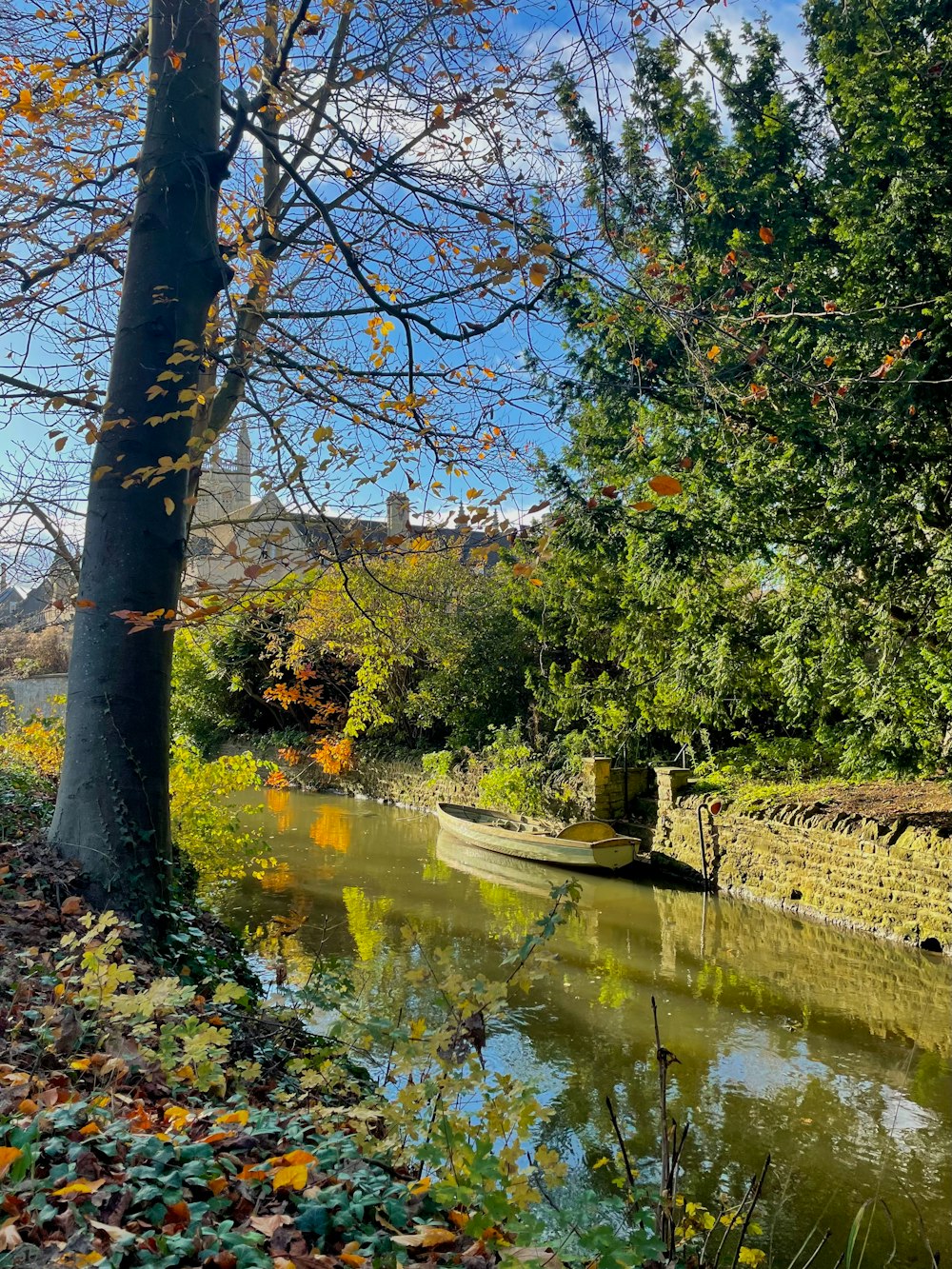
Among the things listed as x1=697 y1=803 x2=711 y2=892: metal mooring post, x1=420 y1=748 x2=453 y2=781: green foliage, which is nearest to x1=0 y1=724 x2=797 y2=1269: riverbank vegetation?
x1=697 y1=803 x2=711 y2=892: metal mooring post

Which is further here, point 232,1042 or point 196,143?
point 196,143

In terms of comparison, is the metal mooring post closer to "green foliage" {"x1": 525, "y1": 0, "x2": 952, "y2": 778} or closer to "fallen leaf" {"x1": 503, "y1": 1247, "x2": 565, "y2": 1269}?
"green foliage" {"x1": 525, "y1": 0, "x2": 952, "y2": 778}

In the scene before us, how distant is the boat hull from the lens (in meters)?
12.1

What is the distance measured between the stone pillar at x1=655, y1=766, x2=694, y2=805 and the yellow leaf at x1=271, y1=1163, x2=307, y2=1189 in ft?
37.6

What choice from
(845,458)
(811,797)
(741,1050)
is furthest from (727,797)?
(741,1050)

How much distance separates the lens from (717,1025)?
279 inches

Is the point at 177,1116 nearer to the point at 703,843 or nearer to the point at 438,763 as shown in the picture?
the point at 703,843

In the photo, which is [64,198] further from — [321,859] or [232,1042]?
[321,859]

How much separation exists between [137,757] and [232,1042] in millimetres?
1513

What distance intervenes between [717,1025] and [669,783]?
611 cm

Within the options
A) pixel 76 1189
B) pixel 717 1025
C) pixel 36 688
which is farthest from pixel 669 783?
pixel 36 688

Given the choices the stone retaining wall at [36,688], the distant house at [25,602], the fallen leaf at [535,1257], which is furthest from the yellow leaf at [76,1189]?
the stone retaining wall at [36,688]

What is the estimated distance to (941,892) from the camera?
867 centimetres

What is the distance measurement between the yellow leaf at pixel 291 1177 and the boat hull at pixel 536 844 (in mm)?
10235
